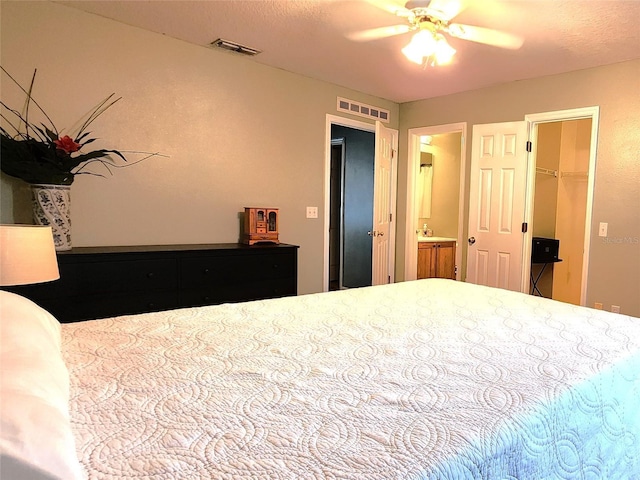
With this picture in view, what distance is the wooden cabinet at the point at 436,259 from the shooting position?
5.07m

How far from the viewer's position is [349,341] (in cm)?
139

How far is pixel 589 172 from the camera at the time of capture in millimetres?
3568

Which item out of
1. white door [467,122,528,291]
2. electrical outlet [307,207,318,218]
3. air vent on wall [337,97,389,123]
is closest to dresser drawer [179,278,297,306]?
electrical outlet [307,207,318,218]

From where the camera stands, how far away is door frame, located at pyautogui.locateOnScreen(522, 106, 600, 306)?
356 cm

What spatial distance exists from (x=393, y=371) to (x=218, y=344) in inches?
22.5

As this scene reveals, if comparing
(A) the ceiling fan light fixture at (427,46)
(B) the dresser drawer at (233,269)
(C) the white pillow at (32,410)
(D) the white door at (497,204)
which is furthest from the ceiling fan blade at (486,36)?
(C) the white pillow at (32,410)

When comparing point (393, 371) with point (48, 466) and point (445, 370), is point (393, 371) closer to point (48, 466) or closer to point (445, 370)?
point (445, 370)

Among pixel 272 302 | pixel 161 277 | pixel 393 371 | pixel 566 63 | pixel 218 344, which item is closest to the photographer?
pixel 393 371

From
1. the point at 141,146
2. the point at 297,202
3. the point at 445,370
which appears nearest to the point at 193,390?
the point at 445,370

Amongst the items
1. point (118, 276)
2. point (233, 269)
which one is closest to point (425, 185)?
point (233, 269)

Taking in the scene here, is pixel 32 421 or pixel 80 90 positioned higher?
pixel 80 90

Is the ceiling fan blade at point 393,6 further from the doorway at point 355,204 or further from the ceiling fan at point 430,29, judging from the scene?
the doorway at point 355,204

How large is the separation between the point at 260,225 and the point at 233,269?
558 millimetres

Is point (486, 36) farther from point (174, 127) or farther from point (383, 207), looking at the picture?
point (174, 127)
